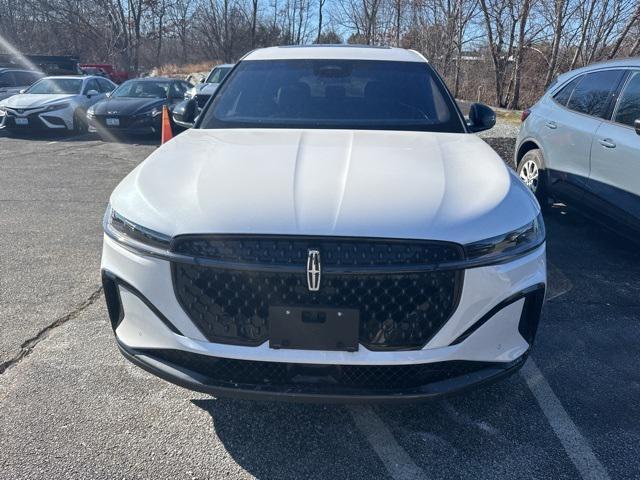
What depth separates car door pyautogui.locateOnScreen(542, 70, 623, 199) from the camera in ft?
16.0

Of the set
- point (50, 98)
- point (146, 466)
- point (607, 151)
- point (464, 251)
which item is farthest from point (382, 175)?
point (50, 98)

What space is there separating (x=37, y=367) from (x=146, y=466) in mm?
1135

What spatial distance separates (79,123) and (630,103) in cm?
1212

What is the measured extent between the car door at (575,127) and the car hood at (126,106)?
889 cm

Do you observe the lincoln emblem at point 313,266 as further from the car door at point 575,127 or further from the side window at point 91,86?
the side window at point 91,86

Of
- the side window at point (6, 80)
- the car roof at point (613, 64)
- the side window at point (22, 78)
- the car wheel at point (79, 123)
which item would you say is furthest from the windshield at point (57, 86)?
the car roof at point (613, 64)

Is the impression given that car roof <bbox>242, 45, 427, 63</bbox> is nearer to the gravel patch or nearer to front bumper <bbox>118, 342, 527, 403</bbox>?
front bumper <bbox>118, 342, 527, 403</bbox>

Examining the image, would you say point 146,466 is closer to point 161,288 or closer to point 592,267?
point 161,288

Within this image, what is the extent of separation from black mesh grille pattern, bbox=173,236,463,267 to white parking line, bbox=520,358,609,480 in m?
1.16

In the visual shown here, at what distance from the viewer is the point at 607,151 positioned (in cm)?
457

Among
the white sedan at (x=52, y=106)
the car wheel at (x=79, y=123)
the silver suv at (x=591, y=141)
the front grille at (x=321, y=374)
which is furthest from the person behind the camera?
the car wheel at (x=79, y=123)

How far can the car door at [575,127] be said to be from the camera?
16.0 feet

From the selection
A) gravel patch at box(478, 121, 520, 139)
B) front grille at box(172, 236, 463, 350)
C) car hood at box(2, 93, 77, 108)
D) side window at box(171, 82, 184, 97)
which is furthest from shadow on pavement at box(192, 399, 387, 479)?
car hood at box(2, 93, 77, 108)

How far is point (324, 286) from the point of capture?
204 cm
